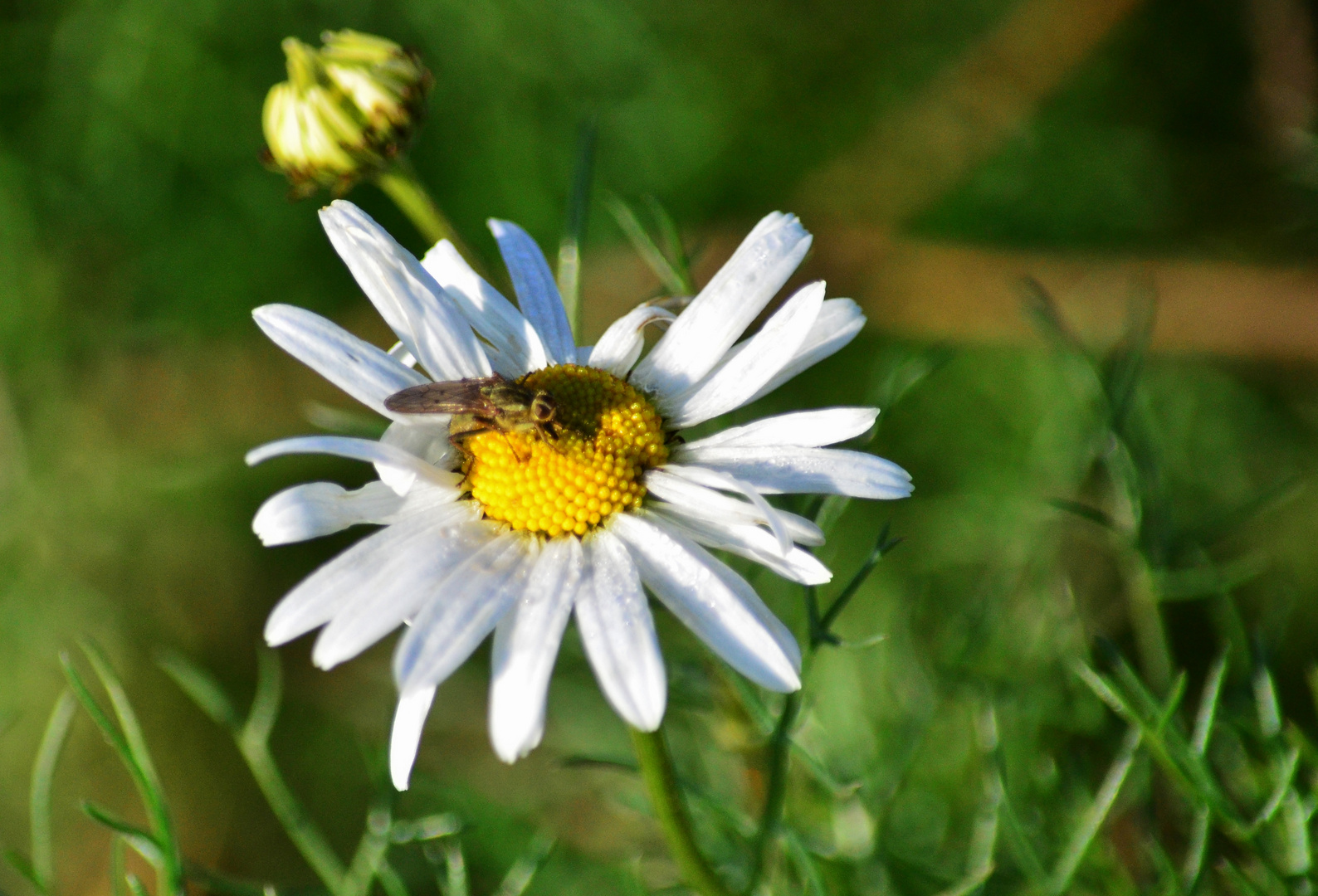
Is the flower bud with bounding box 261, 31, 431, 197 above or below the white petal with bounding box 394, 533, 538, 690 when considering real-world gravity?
above

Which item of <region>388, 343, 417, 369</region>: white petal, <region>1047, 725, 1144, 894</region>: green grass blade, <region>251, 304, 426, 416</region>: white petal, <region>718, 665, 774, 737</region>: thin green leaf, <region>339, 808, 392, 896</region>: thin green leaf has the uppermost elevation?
<region>251, 304, 426, 416</region>: white petal

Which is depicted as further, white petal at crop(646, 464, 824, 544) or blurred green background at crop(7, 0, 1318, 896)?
blurred green background at crop(7, 0, 1318, 896)

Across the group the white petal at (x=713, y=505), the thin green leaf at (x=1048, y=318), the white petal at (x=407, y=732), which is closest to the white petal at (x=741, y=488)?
the white petal at (x=713, y=505)

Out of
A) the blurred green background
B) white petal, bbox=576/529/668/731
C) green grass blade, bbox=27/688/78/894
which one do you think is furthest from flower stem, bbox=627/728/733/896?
the blurred green background

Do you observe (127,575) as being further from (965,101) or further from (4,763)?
(965,101)

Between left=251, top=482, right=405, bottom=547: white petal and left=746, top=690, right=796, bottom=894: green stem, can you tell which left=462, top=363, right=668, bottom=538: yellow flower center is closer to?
left=251, top=482, right=405, bottom=547: white petal

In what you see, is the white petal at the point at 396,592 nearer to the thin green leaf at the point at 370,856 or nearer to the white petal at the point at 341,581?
the white petal at the point at 341,581

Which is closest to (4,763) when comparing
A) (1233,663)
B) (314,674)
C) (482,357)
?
(314,674)
